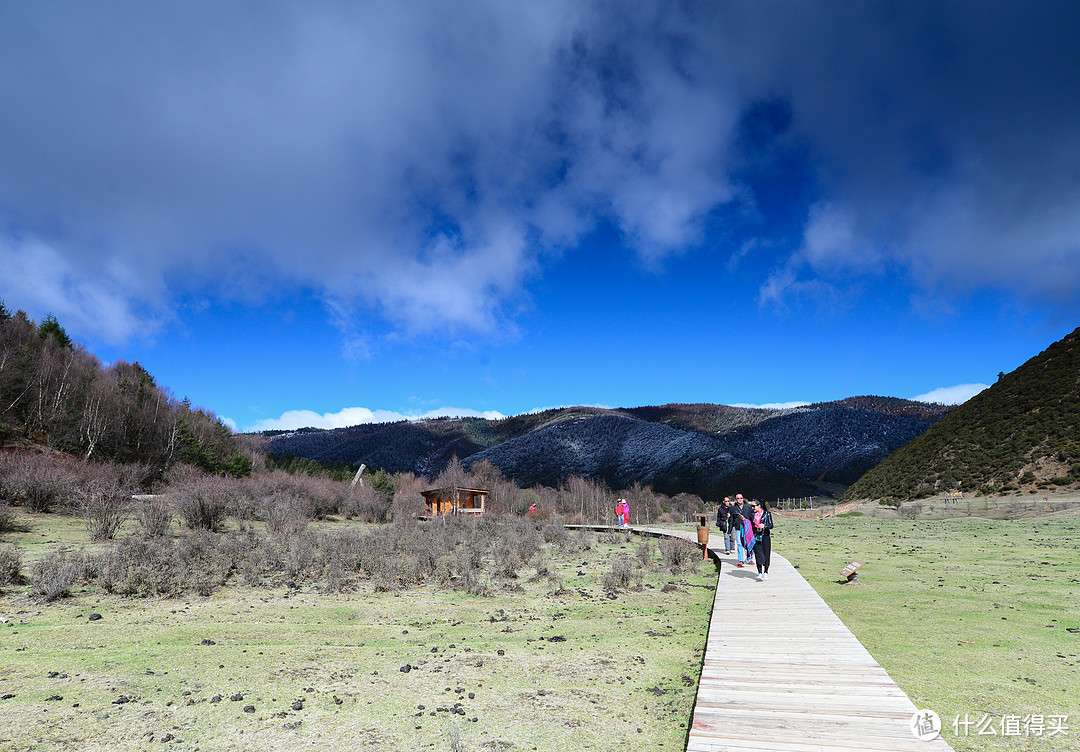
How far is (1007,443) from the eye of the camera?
137 feet

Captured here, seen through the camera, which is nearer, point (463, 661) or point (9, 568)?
point (463, 661)

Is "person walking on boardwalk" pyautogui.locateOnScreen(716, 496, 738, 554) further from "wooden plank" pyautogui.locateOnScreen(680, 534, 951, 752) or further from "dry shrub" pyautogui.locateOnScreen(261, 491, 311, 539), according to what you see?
"dry shrub" pyautogui.locateOnScreen(261, 491, 311, 539)

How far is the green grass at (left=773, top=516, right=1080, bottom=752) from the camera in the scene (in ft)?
17.1

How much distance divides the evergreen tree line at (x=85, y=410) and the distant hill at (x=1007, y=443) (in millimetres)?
61372

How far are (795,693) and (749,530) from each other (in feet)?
27.5

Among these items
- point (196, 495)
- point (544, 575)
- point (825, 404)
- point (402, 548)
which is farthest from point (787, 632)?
point (825, 404)

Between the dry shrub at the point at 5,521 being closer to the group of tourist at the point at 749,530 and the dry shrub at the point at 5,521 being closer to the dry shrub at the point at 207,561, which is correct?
the dry shrub at the point at 207,561

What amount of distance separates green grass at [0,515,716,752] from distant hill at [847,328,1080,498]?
39739 millimetres

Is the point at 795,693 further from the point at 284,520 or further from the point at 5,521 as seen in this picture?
the point at 5,521

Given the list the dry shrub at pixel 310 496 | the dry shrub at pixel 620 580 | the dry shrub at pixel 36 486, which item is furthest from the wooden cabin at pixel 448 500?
the dry shrub at pixel 620 580

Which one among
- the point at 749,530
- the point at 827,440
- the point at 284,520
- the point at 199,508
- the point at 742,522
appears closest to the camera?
the point at 749,530

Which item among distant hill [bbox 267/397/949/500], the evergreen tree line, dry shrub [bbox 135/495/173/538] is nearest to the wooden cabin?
the evergreen tree line

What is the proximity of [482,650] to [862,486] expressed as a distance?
57.8 m

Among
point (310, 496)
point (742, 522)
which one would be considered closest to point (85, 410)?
point (310, 496)
